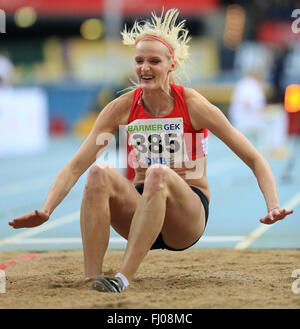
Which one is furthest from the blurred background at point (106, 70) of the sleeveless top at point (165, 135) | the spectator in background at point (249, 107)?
the sleeveless top at point (165, 135)

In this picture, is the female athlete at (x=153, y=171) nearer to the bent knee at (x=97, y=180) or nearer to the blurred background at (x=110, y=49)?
the bent knee at (x=97, y=180)

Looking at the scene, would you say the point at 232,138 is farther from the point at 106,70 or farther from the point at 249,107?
the point at 106,70

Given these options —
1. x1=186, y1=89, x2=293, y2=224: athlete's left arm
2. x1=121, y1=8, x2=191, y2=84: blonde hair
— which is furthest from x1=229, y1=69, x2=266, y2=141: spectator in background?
x1=186, y1=89, x2=293, y2=224: athlete's left arm

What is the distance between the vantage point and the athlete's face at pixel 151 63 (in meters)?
4.47

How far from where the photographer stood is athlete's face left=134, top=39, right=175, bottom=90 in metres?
4.47

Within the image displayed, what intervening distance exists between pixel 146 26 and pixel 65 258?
2241 millimetres

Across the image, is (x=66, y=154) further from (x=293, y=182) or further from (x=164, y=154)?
(x=164, y=154)

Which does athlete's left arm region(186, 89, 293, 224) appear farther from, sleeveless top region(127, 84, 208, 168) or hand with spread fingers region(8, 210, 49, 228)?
hand with spread fingers region(8, 210, 49, 228)

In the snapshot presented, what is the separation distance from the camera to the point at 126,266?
13.7 ft

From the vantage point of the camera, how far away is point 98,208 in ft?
14.2

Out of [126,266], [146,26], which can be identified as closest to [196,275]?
[126,266]

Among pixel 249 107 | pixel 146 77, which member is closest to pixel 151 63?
pixel 146 77

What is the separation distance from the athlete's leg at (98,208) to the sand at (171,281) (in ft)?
0.60
